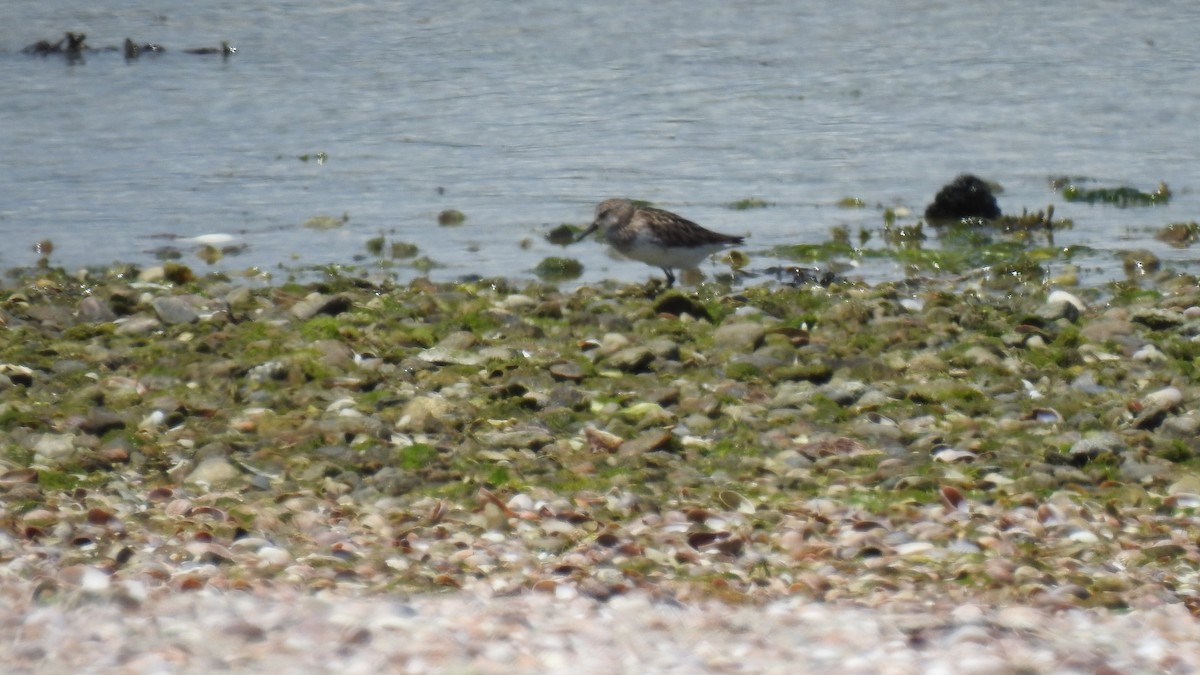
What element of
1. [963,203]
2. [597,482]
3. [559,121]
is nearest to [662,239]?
[963,203]

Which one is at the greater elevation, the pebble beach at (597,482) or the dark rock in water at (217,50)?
the dark rock in water at (217,50)

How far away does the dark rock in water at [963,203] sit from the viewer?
14.0 metres

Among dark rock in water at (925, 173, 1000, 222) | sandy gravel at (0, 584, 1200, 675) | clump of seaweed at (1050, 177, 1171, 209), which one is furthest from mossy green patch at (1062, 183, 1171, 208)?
sandy gravel at (0, 584, 1200, 675)

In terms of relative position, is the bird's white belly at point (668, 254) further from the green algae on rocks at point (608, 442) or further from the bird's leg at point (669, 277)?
the green algae on rocks at point (608, 442)

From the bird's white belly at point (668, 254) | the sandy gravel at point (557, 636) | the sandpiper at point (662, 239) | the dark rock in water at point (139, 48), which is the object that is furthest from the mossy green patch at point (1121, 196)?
the dark rock in water at point (139, 48)

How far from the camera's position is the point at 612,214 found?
12.1 meters

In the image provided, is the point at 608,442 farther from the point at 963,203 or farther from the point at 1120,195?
the point at 1120,195

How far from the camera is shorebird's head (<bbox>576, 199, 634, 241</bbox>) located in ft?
39.4

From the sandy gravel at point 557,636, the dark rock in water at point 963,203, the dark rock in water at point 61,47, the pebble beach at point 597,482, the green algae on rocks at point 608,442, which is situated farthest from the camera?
the dark rock in water at point 61,47

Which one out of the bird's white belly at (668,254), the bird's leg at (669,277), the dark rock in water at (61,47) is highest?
the dark rock in water at (61,47)

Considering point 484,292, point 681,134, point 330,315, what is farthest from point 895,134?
point 330,315

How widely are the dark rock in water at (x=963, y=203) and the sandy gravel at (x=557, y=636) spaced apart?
328 inches

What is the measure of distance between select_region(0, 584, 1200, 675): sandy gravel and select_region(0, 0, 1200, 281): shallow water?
6.56 meters

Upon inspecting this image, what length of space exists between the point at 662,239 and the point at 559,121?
26.3 feet
